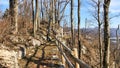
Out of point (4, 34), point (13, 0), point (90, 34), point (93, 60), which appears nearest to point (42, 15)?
point (90, 34)

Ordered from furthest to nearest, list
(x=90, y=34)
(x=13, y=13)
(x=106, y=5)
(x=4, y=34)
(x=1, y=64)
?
(x=90, y=34) → (x=13, y=13) → (x=4, y=34) → (x=106, y=5) → (x=1, y=64)

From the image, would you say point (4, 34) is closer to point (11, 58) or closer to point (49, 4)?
point (11, 58)

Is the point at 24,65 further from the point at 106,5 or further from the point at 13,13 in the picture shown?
the point at 13,13

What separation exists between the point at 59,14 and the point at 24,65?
37.5 meters

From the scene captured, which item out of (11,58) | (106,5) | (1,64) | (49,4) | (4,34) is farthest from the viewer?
(49,4)

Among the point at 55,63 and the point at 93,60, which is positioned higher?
the point at 55,63

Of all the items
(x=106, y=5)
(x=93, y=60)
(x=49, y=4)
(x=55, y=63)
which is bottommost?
(x=93, y=60)

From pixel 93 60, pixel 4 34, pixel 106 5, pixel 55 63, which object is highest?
pixel 106 5

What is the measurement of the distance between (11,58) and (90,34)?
6048 cm

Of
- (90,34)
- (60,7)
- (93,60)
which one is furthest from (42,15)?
(93,60)

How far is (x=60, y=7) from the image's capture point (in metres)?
51.8

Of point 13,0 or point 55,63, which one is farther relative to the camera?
point 13,0

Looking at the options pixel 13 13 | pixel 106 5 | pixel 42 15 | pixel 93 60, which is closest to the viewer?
pixel 106 5

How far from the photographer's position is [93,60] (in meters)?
45.6
